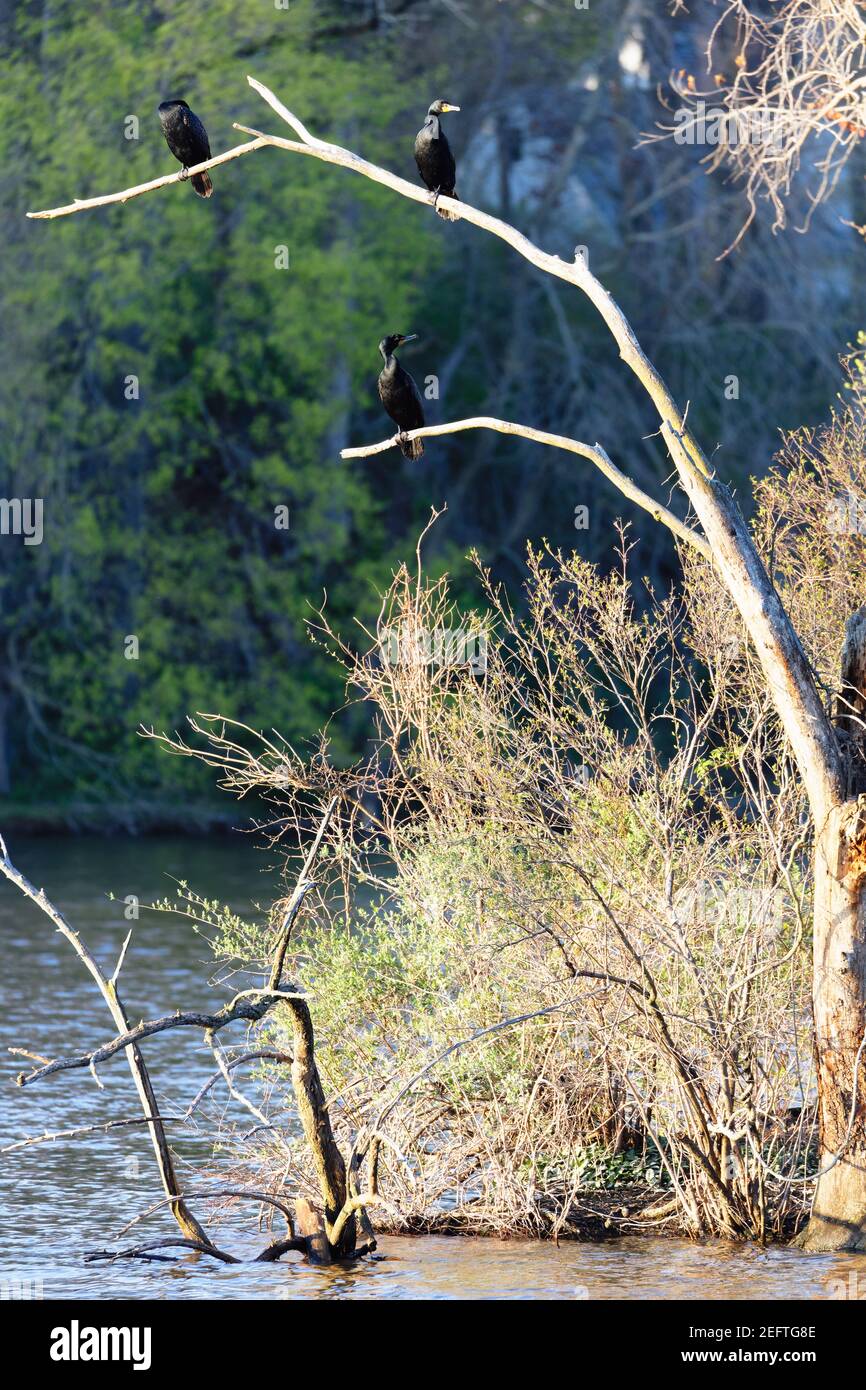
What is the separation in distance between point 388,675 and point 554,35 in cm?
1880

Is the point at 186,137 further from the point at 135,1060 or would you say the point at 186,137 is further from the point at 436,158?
the point at 135,1060

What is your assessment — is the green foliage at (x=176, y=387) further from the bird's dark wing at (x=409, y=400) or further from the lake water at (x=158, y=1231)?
the bird's dark wing at (x=409, y=400)

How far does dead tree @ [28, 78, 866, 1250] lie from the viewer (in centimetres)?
763

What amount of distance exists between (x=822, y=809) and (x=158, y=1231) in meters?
3.52

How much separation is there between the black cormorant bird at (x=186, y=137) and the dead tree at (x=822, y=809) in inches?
76.9

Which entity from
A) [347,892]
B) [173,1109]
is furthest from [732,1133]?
[173,1109]

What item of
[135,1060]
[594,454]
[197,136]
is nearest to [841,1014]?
[594,454]

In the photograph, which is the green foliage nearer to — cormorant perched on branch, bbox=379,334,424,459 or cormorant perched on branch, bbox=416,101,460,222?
cormorant perched on branch, bbox=379,334,424,459

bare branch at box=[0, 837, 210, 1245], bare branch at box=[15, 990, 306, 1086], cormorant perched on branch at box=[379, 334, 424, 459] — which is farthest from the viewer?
cormorant perched on branch at box=[379, 334, 424, 459]

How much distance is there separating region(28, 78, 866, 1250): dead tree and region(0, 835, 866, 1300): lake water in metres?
0.36

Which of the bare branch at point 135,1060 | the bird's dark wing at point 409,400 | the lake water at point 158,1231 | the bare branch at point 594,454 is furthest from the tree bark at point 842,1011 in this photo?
the bird's dark wing at point 409,400

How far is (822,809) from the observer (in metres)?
7.68

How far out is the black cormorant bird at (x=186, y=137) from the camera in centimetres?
971

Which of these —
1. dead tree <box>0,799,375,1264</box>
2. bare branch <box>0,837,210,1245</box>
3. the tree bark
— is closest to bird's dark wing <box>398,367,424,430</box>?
dead tree <box>0,799,375,1264</box>
